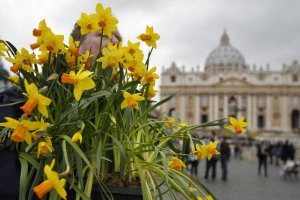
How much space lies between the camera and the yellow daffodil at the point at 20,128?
1.05 m

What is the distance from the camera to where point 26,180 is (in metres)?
1.12

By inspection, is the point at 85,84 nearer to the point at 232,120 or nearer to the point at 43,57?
the point at 43,57

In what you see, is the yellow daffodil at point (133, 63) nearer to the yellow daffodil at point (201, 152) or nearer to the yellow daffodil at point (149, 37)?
the yellow daffodil at point (149, 37)

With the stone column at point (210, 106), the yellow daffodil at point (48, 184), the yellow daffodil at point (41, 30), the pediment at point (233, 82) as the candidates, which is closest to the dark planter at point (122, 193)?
the yellow daffodil at point (48, 184)

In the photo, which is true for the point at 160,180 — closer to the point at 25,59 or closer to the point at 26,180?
the point at 26,180

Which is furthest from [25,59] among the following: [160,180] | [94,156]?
[160,180]

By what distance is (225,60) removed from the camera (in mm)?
84125

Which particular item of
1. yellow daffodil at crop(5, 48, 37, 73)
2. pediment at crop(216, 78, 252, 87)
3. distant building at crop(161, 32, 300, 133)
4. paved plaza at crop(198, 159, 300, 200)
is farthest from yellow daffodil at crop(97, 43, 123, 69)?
pediment at crop(216, 78, 252, 87)

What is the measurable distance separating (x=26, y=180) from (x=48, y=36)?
1.51ft

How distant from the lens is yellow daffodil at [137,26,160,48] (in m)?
1.46

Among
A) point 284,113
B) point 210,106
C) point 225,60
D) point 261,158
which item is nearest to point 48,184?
point 261,158

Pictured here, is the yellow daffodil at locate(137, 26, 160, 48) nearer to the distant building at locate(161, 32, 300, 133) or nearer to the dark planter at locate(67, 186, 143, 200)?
the dark planter at locate(67, 186, 143, 200)

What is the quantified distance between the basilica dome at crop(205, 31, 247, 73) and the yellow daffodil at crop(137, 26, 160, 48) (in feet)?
268

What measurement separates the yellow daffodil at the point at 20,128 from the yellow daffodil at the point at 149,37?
1.80ft
